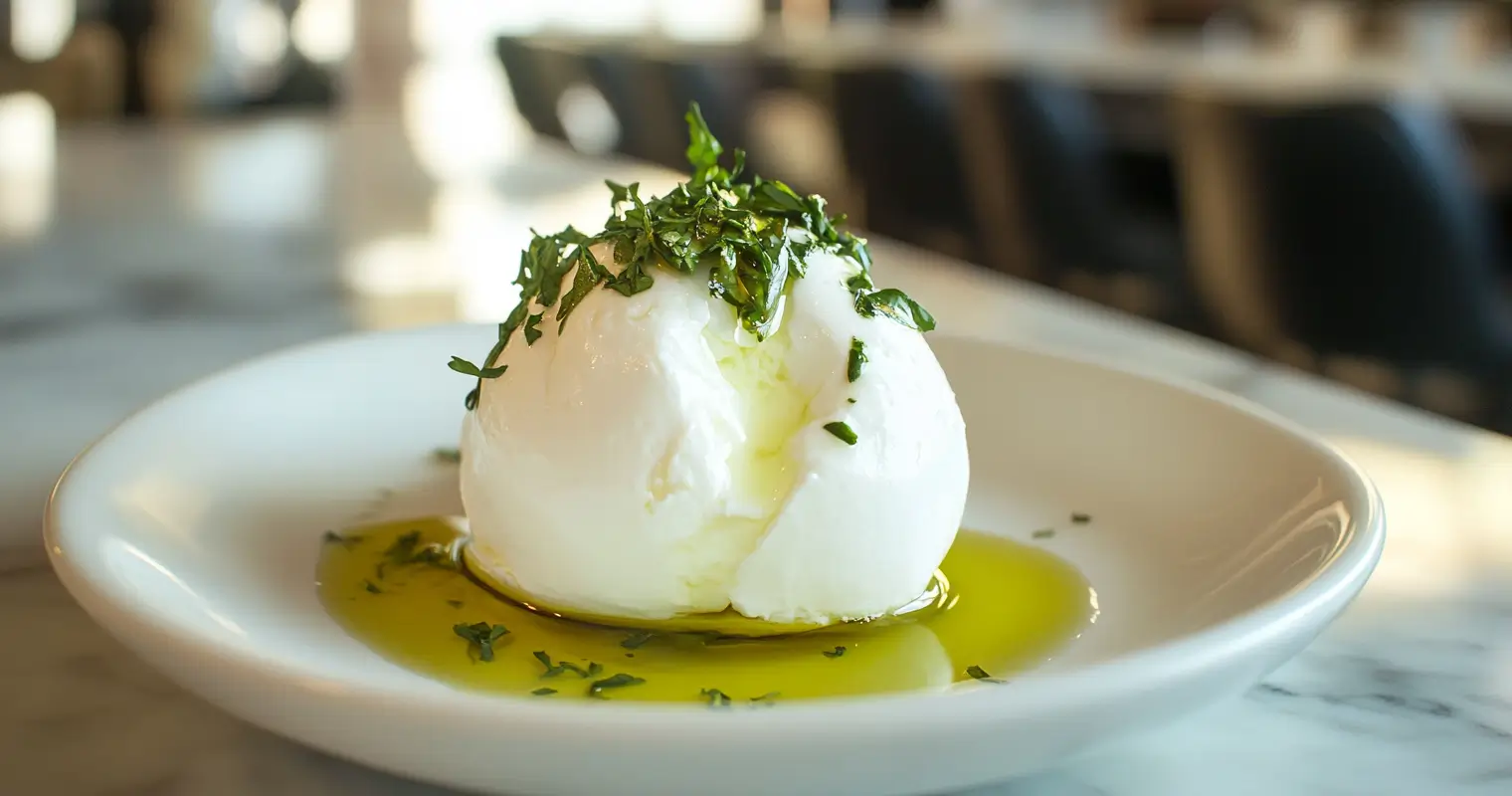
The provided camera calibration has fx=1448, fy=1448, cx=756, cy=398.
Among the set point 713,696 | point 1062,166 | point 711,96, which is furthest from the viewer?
point 711,96

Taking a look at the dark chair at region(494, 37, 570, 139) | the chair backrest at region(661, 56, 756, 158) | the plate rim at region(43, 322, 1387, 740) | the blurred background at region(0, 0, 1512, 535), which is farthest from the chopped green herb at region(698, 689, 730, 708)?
the dark chair at region(494, 37, 570, 139)

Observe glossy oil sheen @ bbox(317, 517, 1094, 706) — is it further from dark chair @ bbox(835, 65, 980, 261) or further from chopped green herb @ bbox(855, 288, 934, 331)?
dark chair @ bbox(835, 65, 980, 261)

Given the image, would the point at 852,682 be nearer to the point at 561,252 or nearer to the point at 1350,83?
the point at 561,252

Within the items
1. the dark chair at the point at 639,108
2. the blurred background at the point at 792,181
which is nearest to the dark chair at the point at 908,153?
the blurred background at the point at 792,181

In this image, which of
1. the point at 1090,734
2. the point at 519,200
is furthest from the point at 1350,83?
the point at 1090,734

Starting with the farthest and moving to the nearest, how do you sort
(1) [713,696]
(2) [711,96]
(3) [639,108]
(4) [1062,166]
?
1. (3) [639,108]
2. (2) [711,96]
3. (4) [1062,166]
4. (1) [713,696]

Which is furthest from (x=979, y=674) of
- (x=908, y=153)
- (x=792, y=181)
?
(x=792, y=181)

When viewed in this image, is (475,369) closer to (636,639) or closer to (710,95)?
(636,639)
